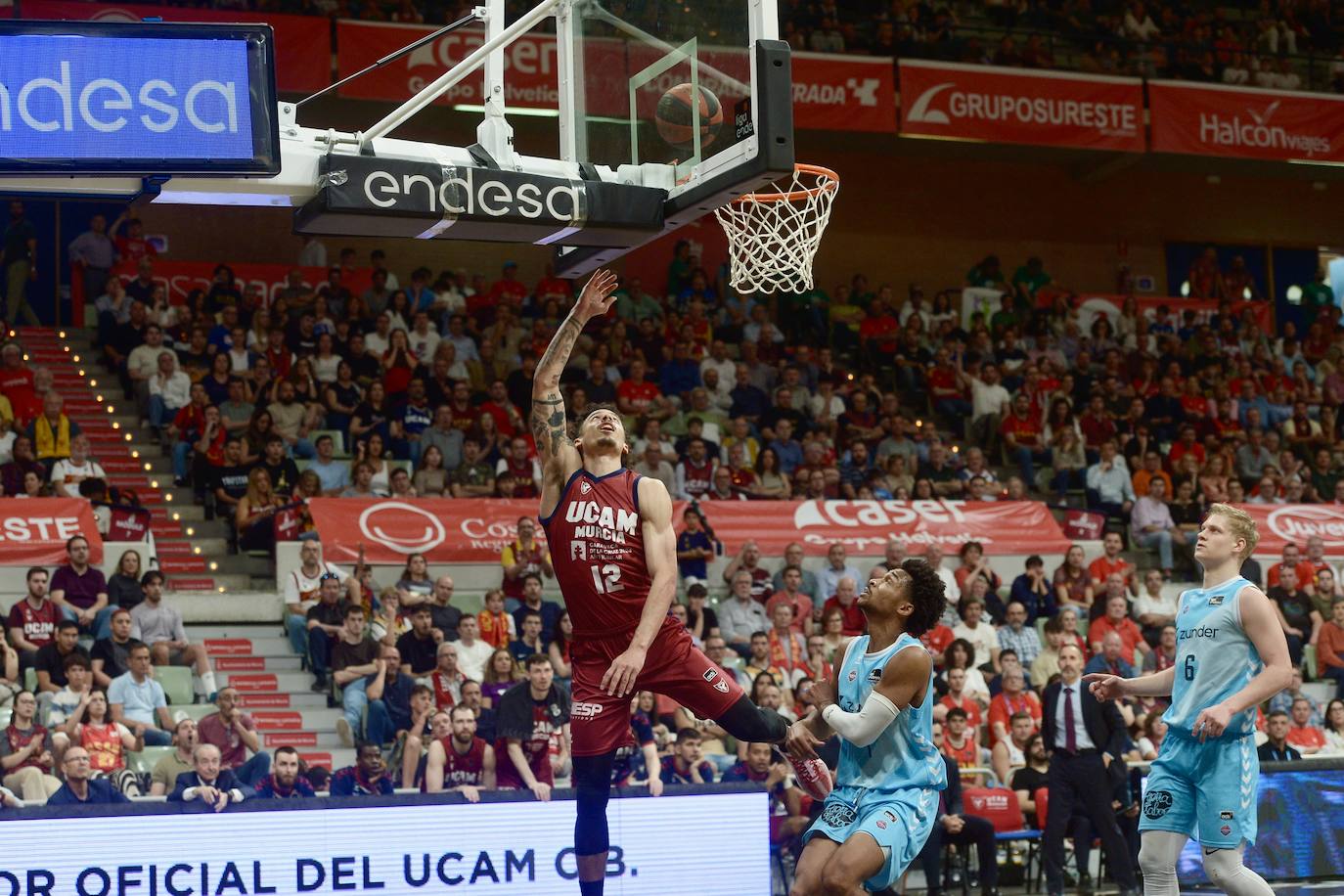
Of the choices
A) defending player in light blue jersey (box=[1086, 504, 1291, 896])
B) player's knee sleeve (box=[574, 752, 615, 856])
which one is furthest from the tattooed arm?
defending player in light blue jersey (box=[1086, 504, 1291, 896])

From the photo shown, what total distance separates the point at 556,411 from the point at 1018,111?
1659cm

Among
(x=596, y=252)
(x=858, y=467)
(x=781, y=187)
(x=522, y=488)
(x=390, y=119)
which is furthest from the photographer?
(x=858, y=467)

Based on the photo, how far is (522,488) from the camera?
1809 cm

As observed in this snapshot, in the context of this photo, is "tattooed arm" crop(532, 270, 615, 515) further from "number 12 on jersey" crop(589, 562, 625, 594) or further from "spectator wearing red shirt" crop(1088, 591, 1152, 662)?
"spectator wearing red shirt" crop(1088, 591, 1152, 662)

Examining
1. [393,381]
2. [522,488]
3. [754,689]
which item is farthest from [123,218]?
[754,689]

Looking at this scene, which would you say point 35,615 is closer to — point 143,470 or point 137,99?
point 143,470

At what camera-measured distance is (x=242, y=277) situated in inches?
848

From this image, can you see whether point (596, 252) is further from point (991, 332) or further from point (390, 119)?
point (991, 332)

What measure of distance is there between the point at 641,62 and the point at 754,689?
23.7 ft

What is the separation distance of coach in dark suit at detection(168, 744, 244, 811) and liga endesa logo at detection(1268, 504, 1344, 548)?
13465 mm

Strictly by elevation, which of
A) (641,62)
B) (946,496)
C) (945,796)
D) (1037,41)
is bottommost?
(945,796)

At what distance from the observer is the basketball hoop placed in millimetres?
9977

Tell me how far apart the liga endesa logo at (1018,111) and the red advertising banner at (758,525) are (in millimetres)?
6087

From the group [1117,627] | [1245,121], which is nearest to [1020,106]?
[1245,121]
